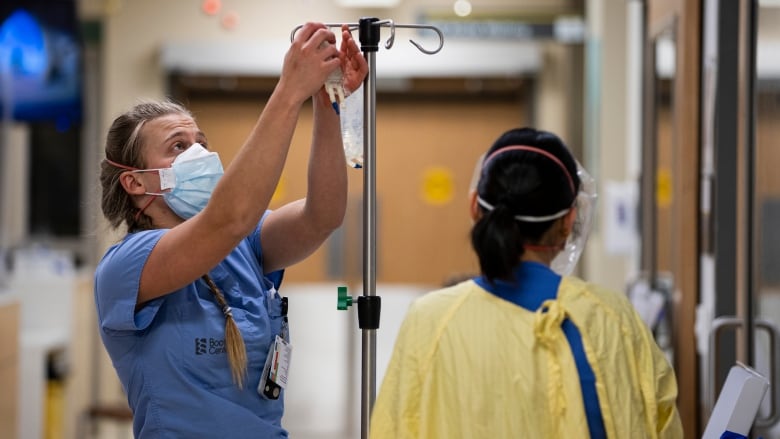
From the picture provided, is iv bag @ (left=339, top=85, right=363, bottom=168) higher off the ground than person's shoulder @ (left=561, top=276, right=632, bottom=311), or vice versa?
iv bag @ (left=339, top=85, right=363, bottom=168)

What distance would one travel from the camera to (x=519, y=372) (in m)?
Result: 1.77

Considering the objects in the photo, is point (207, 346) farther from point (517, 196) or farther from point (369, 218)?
point (517, 196)

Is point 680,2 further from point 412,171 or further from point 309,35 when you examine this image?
point 412,171

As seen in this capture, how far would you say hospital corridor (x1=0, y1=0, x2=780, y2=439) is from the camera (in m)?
1.73

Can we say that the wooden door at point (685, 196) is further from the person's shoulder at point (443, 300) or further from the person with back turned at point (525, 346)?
the person's shoulder at point (443, 300)

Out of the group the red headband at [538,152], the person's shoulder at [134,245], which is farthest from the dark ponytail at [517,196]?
the person's shoulder at [134,245]

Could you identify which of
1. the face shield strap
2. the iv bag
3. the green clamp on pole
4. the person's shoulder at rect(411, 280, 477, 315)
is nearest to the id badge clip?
the green clamp on pole

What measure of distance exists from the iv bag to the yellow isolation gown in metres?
0.29

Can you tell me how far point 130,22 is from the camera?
6418 millimetres

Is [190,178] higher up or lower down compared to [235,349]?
higher up

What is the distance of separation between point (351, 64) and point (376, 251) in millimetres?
410

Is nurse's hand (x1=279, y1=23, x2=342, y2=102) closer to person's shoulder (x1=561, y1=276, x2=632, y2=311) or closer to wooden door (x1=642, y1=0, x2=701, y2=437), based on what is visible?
person's shoulder (x1=561, y1=276, x2=632, y2=311)

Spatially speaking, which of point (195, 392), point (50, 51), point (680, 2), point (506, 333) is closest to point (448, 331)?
point (506, 333)

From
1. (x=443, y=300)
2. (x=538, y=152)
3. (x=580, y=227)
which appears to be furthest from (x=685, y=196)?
(x=443, y=300)
